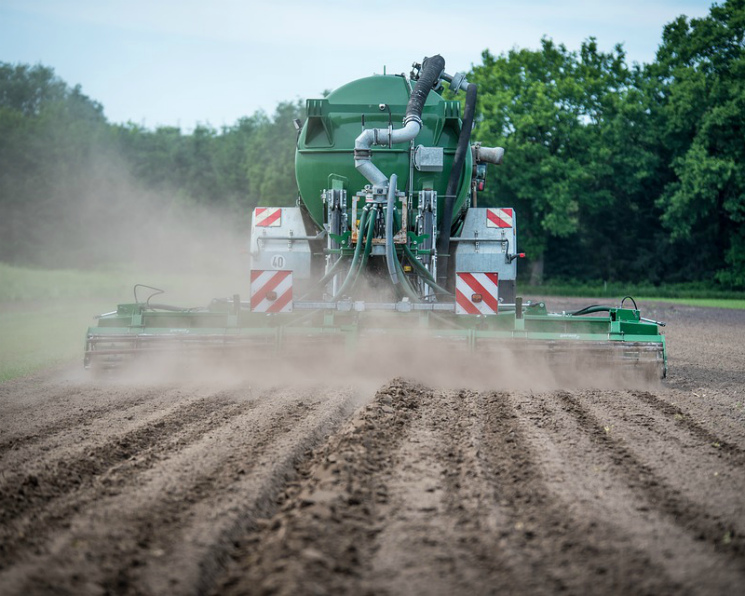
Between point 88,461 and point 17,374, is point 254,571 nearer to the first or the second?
point 88,461

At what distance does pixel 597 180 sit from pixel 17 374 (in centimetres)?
3590

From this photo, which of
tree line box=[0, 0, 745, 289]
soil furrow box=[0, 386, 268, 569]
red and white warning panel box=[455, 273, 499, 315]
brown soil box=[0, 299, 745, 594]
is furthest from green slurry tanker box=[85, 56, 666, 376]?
tree line box=[0, 0, 745, 289]

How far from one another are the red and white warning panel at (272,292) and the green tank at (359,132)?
1137mm

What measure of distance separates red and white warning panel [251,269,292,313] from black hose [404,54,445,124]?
2.27 meters

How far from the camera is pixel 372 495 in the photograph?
184 inches

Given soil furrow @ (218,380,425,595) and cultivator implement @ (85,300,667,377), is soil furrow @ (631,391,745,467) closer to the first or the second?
cultivator implement @ (85,300,667,377)

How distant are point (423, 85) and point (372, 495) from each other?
613 centimetres

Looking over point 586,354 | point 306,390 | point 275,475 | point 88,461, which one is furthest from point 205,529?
point 586,354

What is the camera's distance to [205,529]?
162 inches

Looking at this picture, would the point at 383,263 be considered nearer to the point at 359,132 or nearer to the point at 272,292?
the point at 272,292

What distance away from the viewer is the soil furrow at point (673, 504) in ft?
13.1

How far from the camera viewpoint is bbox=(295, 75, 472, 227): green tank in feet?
32.1

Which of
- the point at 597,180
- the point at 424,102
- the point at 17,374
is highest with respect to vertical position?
the point at 597,180

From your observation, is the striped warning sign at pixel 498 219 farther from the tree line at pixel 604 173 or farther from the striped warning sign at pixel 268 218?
the tree line at pixel 604 173
